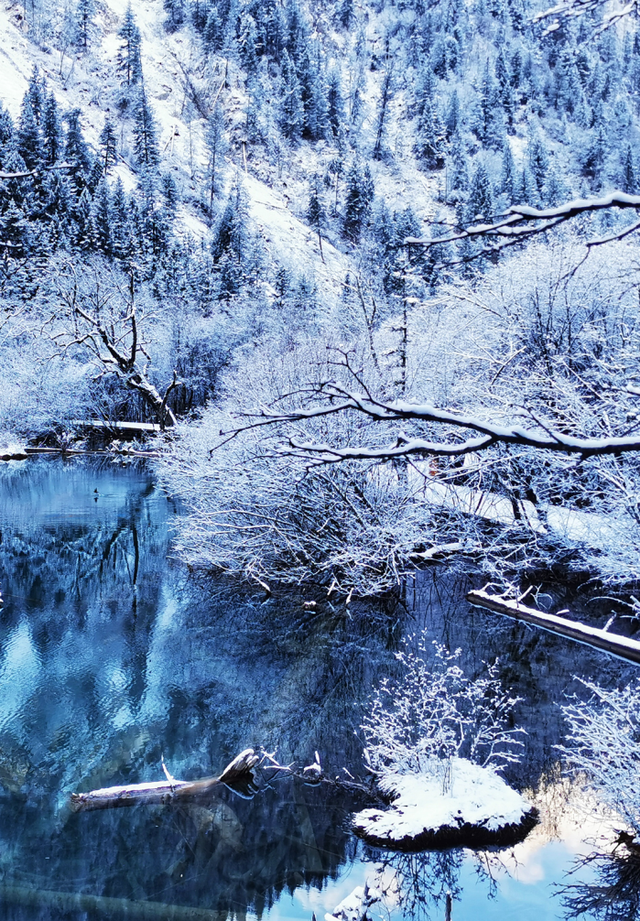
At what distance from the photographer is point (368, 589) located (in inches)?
495

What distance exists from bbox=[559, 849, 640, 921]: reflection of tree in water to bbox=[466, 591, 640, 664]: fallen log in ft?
14.2

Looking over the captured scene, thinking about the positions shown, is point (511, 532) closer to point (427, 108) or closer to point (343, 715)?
point (343, 715)

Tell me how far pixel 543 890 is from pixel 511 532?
9577 millimetres

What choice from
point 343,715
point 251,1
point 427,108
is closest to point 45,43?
point 251,1

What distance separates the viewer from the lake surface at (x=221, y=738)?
17.9 feet

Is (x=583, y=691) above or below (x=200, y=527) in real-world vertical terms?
below

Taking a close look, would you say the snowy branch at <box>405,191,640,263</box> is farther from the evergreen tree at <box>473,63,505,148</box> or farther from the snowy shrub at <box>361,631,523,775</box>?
the evergreen tree at <box>473,63,505,148</box>

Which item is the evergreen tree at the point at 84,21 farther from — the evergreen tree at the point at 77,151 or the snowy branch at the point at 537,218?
the snowy branch at the point at 537,218

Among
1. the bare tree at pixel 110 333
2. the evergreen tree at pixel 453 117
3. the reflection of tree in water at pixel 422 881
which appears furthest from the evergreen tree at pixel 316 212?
the reflection of tree in water at pixel 422 881

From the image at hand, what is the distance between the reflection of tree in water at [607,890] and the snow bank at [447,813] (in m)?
0.59

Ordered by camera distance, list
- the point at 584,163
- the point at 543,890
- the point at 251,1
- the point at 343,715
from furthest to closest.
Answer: the point at 251,1 → the point at 584,163 → the point at 343,715 → the point at 543,890

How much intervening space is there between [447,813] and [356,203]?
3296 inches

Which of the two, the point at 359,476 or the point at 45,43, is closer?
the point at 359,476

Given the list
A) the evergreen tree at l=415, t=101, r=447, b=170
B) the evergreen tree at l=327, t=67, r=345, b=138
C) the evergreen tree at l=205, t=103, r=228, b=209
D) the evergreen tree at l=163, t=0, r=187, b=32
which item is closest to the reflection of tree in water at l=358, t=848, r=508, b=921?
the evergreen tree at l=205, t=103, r=228, b=209
